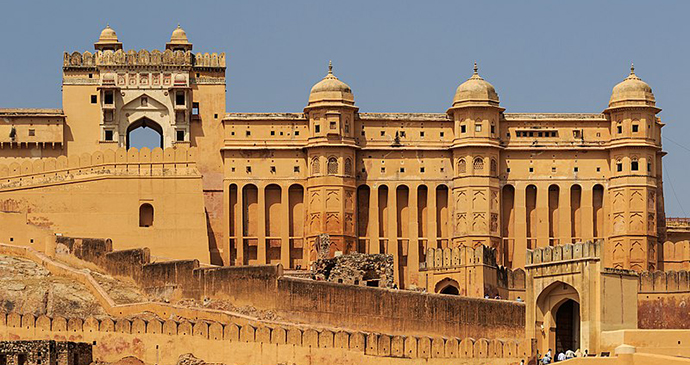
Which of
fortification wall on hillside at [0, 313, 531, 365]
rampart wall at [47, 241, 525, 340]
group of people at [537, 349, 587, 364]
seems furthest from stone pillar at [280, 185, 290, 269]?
group of people at [537, 349, 587, 364]

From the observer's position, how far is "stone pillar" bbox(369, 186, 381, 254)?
82500 mm

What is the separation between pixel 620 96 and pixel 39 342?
34486 millimetres

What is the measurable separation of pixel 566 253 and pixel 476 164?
84.7 feet

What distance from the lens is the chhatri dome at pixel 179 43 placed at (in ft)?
281

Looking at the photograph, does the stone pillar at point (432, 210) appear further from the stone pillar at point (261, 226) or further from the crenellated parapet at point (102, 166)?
the crenellated parapet at point (102, 166)

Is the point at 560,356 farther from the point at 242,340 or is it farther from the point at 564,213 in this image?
the point at 564,213

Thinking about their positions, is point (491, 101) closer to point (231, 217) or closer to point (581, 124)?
point (581, 124)

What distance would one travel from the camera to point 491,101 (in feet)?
271

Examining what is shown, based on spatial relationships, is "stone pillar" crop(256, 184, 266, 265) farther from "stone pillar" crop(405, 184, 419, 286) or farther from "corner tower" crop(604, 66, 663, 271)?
"corner tower" crop(604, 66, 663, 271)

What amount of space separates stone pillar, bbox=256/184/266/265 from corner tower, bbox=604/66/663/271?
15.4 metres

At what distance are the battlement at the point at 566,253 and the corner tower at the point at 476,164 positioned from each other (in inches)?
899

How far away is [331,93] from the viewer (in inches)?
3238

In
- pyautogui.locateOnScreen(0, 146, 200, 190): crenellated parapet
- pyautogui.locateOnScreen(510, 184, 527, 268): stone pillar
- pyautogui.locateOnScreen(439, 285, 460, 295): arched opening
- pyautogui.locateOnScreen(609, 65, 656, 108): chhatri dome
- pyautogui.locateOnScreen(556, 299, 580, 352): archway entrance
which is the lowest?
pyautogui.locateOnScreen(556, 299, 580, 352): archway entrance

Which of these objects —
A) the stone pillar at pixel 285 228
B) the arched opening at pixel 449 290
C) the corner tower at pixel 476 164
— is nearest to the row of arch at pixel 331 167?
the stone pillar at pixel 285 228
